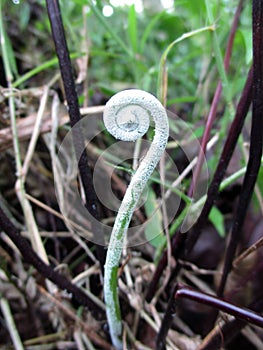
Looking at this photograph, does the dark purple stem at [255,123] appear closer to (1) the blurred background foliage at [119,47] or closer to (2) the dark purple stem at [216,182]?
(2) the dark purple stem at [216,182]

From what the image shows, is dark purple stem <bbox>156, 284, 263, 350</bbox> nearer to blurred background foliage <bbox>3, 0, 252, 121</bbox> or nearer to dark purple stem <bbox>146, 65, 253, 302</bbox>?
dark purple stem <bbox>146, 65, 253, 302</bbox>

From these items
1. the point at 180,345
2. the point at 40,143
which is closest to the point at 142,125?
the point at 180,345

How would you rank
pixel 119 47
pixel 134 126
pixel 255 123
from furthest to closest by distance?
pixel 119 47, pixel 255 123, pixel 134 126

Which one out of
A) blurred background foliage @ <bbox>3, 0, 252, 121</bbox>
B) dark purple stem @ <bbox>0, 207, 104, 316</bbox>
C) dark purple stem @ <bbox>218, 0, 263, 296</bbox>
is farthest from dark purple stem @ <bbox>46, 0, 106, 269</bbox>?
blurred background foliage @ <bbox>3, 0, 252, 121</bbox>

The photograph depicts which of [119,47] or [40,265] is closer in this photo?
[40,265]

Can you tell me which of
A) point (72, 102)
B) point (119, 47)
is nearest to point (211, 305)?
point (72, 102)

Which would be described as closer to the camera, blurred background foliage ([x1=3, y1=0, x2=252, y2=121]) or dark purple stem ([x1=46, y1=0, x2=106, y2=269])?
dark purple stem ([x1=46, y1=0, x2=106, y2=269])

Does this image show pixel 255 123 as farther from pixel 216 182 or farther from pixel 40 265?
pixel 40 265

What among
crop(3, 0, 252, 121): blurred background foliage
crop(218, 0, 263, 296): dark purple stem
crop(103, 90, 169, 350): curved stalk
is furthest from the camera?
crop(3, 0, 252, 121): blurred background foliage

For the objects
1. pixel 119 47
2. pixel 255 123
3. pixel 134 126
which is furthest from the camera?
pixel 119 47
